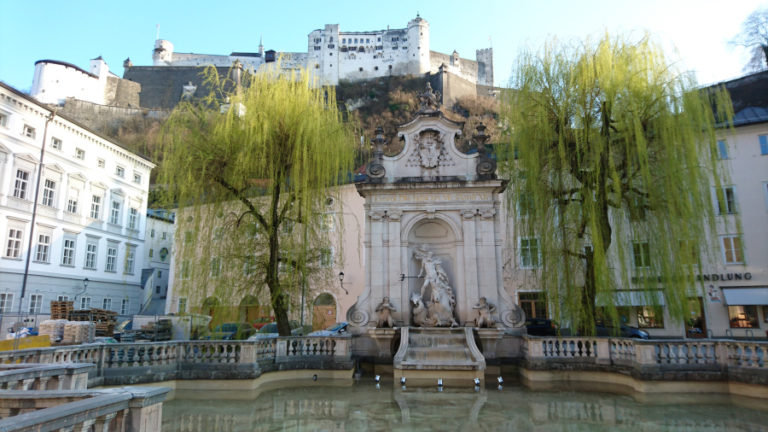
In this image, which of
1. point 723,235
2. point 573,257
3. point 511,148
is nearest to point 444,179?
point 511,148

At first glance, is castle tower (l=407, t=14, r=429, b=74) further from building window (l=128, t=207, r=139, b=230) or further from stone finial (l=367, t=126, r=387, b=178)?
stone finial (l=367, t=126, r=387, b=178)

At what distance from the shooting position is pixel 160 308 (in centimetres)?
3616

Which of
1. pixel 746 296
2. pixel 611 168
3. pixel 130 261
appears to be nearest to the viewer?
pixel 611 168

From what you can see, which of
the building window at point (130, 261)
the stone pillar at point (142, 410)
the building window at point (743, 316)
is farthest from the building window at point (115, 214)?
the building window at point (743, 316)

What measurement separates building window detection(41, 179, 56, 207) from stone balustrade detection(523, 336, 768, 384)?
26742 millimetres

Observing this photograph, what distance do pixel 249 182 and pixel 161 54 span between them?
312 ft

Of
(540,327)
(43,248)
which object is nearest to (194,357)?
(540,327)

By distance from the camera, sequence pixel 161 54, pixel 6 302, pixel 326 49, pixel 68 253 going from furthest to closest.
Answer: pixel 161 54, pixel 326 49, pixel 68 253, pixel 6 302

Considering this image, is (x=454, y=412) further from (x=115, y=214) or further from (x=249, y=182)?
(x=115, y=214)

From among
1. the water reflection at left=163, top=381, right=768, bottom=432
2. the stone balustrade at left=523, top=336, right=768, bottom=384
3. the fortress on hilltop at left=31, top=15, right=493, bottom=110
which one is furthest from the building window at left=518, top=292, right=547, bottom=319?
the fortress on hilltop at left=31, top=15, right=493, bottom=110

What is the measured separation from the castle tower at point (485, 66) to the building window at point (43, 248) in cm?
8191

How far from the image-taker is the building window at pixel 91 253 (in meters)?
28.6

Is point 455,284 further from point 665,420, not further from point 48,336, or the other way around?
point 48,336

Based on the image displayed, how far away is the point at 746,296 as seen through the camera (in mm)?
22156
